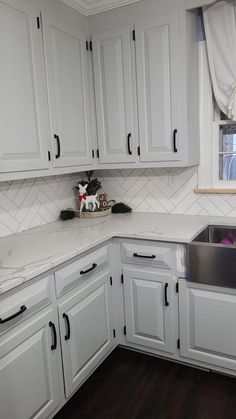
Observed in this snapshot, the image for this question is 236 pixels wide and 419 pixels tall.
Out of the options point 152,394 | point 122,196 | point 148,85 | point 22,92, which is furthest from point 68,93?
point 152,394

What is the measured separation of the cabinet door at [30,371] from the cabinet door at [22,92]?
2.69ft

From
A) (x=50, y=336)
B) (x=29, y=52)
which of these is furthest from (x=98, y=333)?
(x=29, y=52)

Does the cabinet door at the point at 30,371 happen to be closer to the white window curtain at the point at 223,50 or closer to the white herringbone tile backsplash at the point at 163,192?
the white herringbone tile backsplash at the point at 163,192

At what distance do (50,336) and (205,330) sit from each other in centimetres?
91

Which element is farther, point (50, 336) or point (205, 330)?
point (205, 330)

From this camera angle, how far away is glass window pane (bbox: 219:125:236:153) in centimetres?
236

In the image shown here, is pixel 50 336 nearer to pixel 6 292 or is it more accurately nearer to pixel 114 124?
pixel 6 292

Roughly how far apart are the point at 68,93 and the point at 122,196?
94cm

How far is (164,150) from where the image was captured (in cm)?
225

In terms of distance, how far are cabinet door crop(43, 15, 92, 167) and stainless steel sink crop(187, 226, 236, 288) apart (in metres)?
1.00

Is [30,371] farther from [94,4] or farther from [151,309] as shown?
[94,4]

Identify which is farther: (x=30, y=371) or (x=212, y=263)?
(x=212, y=263)

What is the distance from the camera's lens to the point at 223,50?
2148 mm

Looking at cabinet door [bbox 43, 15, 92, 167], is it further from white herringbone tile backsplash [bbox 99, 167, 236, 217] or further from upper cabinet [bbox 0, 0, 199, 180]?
white herringbone tile backsplash [bbox 99, 167, 236, 217]
